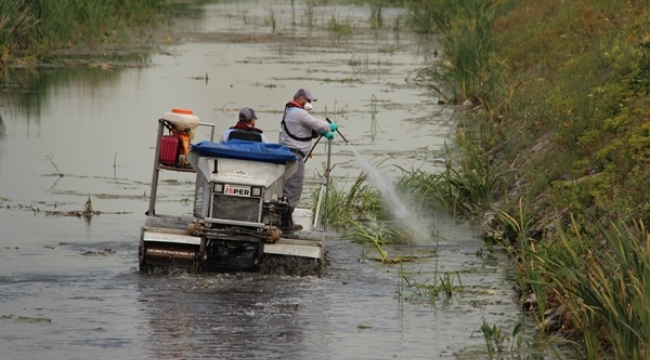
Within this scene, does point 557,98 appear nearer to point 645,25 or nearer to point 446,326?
point 645,25

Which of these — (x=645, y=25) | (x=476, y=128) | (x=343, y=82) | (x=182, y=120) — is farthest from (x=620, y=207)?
(x=343, y=82)

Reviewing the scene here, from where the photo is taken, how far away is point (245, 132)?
13.1 meters

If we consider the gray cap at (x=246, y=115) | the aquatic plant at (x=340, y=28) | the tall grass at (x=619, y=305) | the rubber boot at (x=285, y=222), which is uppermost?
Answer: the gray cap at (x=246, y=115)

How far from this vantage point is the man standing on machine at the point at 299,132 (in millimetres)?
13734

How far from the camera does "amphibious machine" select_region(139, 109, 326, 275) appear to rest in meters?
12.3

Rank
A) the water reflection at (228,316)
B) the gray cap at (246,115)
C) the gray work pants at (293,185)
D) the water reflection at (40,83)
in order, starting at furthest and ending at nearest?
the water reflection at (40,83)
the gray work pants at (293,185)
the gray cap at (246,115)
the water reflection at (228,316)

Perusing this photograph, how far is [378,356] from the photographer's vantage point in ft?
34.2

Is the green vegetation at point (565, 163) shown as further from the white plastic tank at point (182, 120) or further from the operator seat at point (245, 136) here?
→ the white plastic tank at point (182, 120)

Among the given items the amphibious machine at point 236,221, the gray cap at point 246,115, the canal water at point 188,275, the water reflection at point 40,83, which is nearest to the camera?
the canal water at point 188,275

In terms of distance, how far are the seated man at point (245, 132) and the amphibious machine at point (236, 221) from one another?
0.36m

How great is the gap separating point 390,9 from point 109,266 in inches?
1568

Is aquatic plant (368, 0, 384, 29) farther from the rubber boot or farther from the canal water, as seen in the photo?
the rubber boot

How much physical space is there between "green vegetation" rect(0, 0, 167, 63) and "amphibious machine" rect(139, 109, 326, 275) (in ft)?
63.0

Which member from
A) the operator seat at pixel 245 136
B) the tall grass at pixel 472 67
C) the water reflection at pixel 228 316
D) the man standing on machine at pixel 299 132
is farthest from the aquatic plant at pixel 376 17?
the water reflection at pixel 228 316
